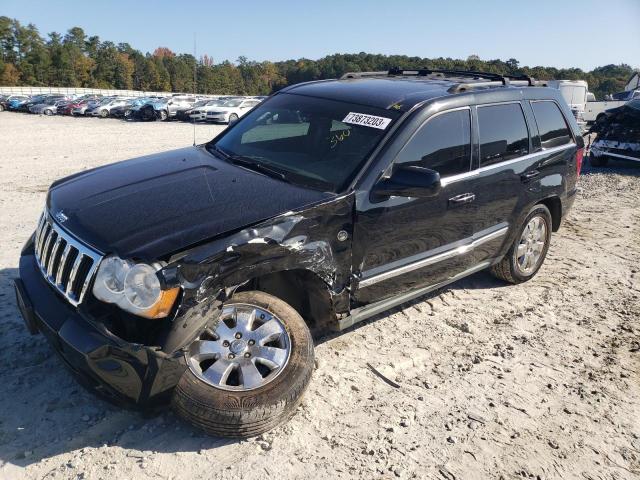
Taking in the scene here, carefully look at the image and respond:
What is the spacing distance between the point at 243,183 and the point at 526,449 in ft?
7.45

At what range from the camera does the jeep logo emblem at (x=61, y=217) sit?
295cm

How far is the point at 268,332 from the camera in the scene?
2904mm

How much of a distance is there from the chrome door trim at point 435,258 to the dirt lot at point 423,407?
2.03 ft

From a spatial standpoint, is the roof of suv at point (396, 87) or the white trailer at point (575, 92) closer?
the roof of suv at point (396, 87)

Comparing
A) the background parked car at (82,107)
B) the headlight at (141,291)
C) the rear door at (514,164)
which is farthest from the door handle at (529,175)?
the background parked car at (82,107)

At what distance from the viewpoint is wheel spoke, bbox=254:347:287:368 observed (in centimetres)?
284

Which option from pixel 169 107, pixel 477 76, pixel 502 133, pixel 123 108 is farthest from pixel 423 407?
pixel 123 108

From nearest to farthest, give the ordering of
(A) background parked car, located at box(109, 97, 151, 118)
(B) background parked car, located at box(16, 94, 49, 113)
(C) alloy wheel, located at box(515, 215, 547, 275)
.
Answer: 1. (C) alloy wheel, located at box(515, 215, 547, 275)
2. (A) background parked car, located at box(109, 97, 151, 118)
3. (B) background parked car, located at box(16, 94, 49, 113)

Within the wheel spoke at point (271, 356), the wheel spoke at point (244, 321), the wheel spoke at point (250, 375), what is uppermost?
the wheel spoke at point (244, 321)

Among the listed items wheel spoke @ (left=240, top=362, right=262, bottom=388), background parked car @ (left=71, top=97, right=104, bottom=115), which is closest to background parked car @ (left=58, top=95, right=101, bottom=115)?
background parked car @ (left=71, top=97, right=104, bottom=115)

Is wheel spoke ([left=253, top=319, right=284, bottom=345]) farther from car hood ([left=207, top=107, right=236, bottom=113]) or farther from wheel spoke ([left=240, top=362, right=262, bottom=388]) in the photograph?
car hood ([left=207, top=107, right=236, bottom=113])

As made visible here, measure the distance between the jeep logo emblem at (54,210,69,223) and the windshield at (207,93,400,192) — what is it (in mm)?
1255

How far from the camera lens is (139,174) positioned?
356 centimetres

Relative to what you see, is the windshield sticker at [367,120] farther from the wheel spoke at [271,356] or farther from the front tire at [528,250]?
the front tire at [528,250]
